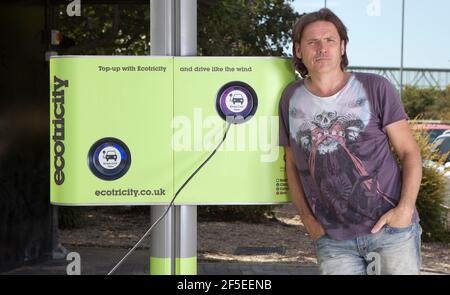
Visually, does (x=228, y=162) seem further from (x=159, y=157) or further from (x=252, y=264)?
(x=252, y=264)

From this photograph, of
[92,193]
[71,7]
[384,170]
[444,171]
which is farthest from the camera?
[444,171]

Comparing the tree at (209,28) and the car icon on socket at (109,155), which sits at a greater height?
the tree at (209,28)

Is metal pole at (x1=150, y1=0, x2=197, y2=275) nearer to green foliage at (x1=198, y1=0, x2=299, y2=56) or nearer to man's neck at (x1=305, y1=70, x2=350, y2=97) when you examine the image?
man's neck at (x1=305, y1=70, x2=350, y2=97)

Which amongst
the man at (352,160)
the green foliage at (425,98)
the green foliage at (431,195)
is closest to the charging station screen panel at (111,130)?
the man at (352,160)

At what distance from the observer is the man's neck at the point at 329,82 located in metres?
3.30

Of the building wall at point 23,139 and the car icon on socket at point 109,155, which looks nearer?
the car icon on socket at point 109,155

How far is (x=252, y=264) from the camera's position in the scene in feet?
26.4

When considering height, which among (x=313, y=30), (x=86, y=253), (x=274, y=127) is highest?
(x=313, y=30)

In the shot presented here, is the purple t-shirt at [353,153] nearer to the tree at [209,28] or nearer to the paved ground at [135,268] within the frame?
the paved ground at [135,268]

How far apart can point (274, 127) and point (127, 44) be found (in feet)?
23.0

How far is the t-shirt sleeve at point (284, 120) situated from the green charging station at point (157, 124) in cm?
5

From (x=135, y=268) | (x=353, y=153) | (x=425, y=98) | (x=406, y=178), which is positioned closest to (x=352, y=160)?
(x=353, y=153)

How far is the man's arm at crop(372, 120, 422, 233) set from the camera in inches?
125

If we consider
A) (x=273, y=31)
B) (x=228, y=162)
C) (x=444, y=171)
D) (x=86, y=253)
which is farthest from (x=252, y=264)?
(x=228, y=162)
